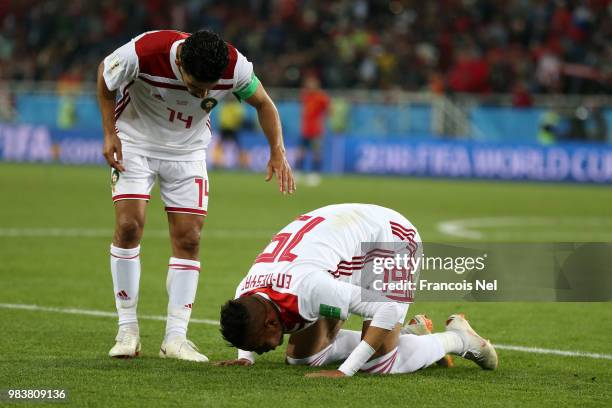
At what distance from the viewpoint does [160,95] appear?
21.4 feet

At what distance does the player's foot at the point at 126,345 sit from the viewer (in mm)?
6309

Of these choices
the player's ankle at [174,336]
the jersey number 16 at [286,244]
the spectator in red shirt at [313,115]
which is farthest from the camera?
the spectator in red shirt at [313,115]

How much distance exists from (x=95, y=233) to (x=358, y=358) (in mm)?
8025

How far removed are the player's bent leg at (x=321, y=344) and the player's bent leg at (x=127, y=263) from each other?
36.3 inches

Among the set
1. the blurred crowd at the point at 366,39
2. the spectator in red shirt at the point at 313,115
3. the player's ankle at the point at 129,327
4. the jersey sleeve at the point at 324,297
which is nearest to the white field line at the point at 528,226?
the player's ankle at the point at 129,327

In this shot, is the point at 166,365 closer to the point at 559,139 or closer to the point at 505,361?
the point at 505,361

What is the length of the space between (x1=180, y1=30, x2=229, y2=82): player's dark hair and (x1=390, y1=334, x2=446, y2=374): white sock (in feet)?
5.77

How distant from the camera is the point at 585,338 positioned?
744cm

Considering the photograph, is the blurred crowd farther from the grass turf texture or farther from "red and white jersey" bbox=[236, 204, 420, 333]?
"red and white jersey" bbox=[236, 204, 420, 333]

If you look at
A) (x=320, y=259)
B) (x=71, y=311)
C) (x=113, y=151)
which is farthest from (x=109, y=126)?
(x=71, y=311)

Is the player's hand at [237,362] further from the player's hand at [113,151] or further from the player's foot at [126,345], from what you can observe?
the player's hand at [113,151]

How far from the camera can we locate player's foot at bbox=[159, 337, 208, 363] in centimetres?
630

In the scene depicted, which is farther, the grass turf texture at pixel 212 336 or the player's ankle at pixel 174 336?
the player's ankle at pixel 174 336

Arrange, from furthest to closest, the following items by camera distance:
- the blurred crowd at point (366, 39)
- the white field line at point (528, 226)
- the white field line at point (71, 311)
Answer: the blurred crowd at point (366, 39), the white field line at point (528, 226), the white field line at point (71, 311)
